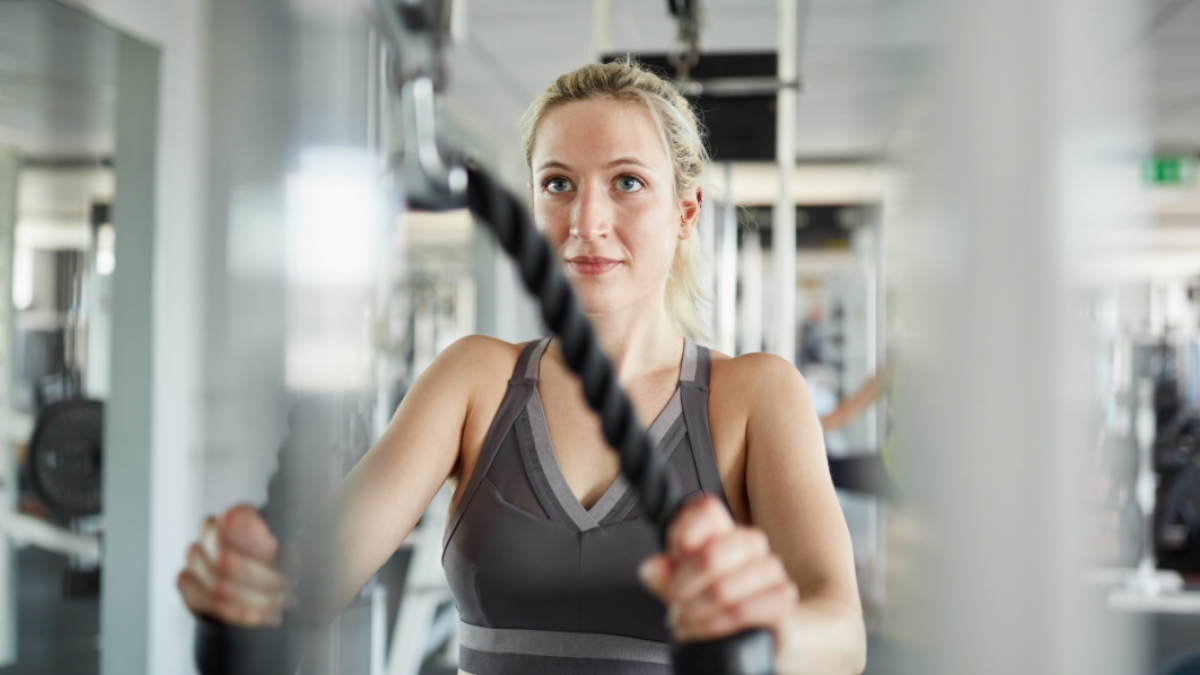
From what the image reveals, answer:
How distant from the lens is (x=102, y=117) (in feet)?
7.03

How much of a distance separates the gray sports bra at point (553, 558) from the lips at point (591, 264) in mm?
135

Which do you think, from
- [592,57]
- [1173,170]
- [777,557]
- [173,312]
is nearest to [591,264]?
[777,557]

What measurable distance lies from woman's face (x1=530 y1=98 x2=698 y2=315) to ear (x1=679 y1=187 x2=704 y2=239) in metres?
0.10

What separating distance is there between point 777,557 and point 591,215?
284 mm

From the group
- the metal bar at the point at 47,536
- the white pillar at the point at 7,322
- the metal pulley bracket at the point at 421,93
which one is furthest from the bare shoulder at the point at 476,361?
the white pillar at the point at 7,322

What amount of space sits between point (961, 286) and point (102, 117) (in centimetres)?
222

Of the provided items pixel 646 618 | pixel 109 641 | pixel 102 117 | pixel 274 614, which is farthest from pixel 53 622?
pixel 274 614

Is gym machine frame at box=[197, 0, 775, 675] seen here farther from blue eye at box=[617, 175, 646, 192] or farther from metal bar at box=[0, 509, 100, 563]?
metal bar at box=[0, 509, 100, 563]

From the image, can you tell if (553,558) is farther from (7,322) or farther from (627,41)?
(627,41)

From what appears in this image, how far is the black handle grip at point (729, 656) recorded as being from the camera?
0.28 meters

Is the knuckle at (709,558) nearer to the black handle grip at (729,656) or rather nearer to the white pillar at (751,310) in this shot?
Result: the black handle grip at (729,656)

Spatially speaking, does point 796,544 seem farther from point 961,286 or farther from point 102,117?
point 102,117

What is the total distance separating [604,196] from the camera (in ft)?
2.28

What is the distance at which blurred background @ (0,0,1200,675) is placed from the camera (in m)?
0.41
